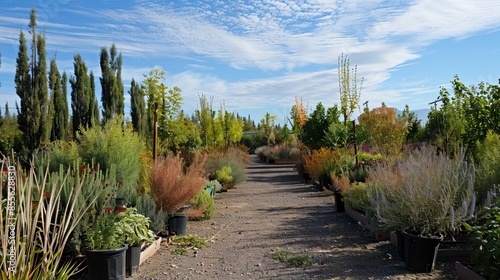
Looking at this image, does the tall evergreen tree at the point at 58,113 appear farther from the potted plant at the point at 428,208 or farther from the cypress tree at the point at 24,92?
the potted plant at the point at 428,208

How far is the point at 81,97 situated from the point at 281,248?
55.9ft

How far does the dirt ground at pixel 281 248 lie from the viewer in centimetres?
494

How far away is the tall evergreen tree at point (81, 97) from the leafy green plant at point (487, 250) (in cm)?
1891

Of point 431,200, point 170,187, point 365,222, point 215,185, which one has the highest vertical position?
point 170,187

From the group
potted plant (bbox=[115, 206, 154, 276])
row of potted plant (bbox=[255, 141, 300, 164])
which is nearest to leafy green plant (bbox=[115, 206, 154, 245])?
potted plant (bbox=[115, 206, 154, 276])

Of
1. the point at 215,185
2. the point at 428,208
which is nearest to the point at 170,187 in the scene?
the point at 428,208

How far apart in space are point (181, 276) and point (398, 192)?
3.07 metres

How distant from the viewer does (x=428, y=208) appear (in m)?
5.10

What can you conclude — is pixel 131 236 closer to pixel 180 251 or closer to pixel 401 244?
pixel 180 251

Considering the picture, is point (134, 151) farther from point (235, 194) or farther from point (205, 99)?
point (205, 99)

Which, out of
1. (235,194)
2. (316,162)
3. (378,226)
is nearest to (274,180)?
(316,162)

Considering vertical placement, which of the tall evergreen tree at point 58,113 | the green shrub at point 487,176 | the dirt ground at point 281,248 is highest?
the tall evergreen tree at point 58,113

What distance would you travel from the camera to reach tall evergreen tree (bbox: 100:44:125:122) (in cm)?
2177

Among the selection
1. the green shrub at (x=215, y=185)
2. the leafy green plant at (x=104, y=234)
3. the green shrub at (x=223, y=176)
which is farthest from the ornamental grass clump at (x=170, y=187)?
the green shrub at (x=223, y=176)
